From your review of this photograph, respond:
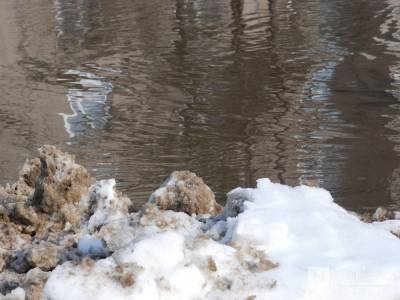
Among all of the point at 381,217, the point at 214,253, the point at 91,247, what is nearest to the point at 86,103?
the point at 381,217

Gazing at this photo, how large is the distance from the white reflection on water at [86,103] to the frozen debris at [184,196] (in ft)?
10.6

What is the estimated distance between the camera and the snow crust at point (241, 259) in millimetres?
2770

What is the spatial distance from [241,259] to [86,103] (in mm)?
4965

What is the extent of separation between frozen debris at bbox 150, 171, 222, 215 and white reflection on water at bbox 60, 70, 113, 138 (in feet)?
10.6

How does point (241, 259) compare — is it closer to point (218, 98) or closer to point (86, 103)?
point (218, 98)

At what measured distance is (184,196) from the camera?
11.5 ft

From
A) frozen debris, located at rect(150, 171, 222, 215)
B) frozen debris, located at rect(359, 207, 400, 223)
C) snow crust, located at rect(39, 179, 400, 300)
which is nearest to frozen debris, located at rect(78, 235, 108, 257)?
snow crust, located at rect(39, 179, 400, 300)

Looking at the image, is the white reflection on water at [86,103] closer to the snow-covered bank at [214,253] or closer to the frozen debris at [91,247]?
the snow-covered bank at [214,253]

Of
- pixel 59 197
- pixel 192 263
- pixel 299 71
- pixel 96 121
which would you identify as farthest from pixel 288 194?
pixel 299 71

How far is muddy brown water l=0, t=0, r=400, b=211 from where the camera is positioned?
5711 millimetres

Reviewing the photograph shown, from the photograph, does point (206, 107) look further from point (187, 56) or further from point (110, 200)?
point (110, 200)

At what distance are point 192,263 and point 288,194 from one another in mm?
754

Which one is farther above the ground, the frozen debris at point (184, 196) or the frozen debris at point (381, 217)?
the frozen debris at point (184, 196)

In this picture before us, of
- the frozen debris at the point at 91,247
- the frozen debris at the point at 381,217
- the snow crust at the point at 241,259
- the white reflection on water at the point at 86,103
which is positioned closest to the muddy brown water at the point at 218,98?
the white reflection on water at the point at 86,103
